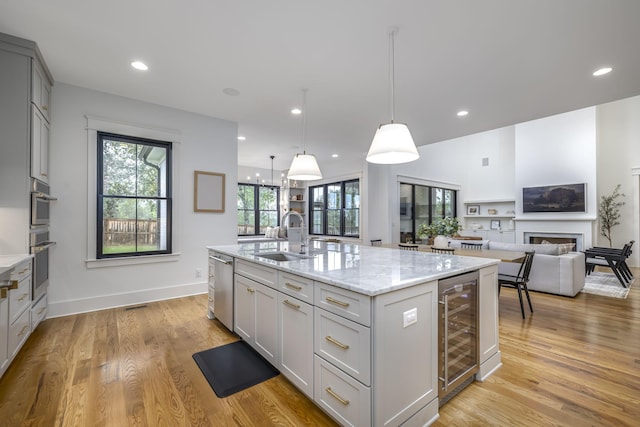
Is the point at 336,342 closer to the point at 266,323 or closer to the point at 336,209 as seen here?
the point at 266,323

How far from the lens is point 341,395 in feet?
4.91

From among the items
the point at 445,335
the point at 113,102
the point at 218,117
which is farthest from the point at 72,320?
the point at 445,335

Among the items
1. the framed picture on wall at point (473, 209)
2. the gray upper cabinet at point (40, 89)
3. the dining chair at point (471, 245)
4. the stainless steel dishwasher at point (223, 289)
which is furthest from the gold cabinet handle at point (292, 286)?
the framed picture on wall at point (473, 209)

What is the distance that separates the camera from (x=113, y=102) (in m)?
3.63

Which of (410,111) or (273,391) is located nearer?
(273,391)

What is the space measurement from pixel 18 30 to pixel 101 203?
74.3 inches

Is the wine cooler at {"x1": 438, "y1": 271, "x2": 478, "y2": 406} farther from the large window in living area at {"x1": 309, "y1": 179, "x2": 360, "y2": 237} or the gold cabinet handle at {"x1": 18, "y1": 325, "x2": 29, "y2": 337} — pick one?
the large window in living area at {"x1": 309, "y1": 179, "x2": 360, "y2": 237}

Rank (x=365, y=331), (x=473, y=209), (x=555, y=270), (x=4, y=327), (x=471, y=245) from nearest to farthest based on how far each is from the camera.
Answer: (x=365, y=331) < (x=4, y=327) < (x=555, y=270) < (x=471, y=245) < (x=473, y=209)

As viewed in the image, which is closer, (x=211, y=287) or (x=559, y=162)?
(x=211, y=287)

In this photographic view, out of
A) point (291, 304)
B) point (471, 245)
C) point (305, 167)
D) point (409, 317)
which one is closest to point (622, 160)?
point (471, 245)

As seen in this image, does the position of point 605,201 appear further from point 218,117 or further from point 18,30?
point 18,30

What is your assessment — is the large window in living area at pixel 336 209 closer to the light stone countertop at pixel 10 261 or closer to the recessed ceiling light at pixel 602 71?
the recessed ceiling light at pixel 602 71

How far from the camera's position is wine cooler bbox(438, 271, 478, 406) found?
173 cm

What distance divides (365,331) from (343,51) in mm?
2487
